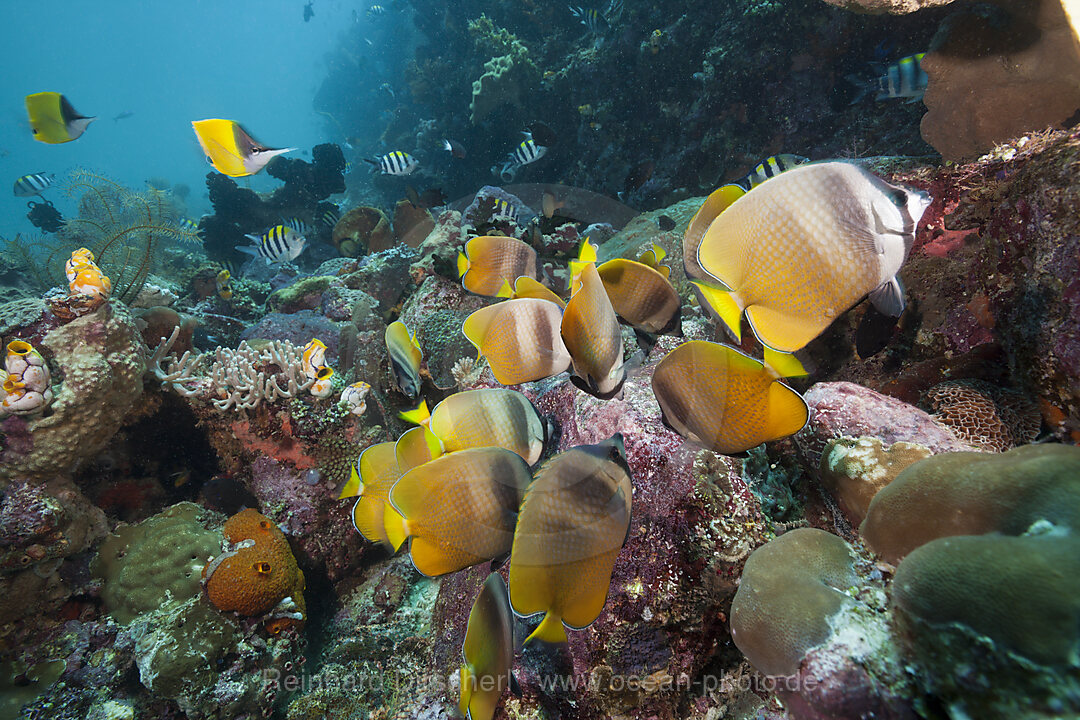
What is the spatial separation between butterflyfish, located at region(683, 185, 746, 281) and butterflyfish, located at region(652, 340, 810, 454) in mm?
231

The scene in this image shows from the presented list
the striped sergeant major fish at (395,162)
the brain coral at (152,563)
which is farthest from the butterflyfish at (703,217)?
the striped sergeant major fish at (395,162)

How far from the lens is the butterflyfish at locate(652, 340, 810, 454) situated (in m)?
1.24

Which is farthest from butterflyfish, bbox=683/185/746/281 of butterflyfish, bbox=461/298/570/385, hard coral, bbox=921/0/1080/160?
hard coral, bbox=921/0/1080/160

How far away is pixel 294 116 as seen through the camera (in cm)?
11175

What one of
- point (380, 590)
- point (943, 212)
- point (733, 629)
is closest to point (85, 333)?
point (380, 590)

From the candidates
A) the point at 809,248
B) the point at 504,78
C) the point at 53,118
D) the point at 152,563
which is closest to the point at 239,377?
the point at 152,563

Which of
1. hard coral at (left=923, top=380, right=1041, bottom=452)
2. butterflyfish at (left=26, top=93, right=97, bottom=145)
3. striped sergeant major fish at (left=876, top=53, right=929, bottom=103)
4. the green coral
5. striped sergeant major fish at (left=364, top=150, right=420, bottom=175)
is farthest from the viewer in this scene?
the green coral

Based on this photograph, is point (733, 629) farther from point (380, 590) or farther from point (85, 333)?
point (85, 333)

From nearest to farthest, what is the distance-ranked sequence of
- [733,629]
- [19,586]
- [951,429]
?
[733,629], [951,429], [19,586]

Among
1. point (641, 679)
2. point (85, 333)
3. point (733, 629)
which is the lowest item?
point (641, 679)

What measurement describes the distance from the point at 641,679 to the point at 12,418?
448cm

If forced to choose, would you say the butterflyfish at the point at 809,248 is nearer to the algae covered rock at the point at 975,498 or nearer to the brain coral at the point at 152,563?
the algae covered rock at the point at 975,498

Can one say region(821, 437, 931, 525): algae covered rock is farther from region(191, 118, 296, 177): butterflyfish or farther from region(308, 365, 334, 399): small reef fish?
region(191, 118, 296, 177): butterflyfish

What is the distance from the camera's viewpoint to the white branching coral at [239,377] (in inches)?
150
